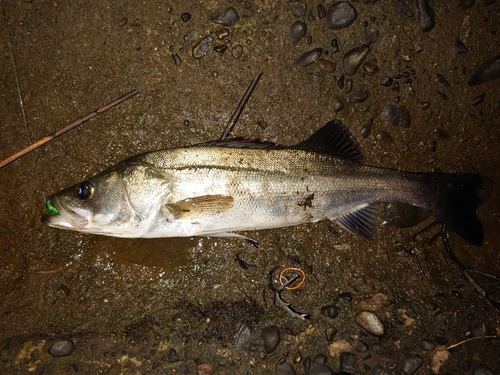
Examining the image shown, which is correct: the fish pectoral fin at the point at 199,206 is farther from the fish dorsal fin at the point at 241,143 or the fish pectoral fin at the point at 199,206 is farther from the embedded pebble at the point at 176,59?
the embedded pebble at the point at 176,59

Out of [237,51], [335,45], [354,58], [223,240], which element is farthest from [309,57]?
[223,240]

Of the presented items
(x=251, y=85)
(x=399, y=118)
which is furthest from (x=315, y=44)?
(x=399, y=118)

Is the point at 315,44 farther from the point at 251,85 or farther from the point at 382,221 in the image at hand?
the point at 382,221

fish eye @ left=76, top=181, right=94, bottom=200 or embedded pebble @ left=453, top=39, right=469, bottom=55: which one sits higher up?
embedded pebble @ left=453, top=39, right=469, bottom=55

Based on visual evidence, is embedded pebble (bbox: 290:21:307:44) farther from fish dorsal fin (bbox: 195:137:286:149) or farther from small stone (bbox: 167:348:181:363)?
small stone (bbox: 167:348:181:363)

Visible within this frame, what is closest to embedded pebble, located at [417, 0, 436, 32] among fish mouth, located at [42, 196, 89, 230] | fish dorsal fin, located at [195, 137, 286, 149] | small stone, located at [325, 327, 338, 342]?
fish dorsal fin, located at [195, 137, 286, 149]

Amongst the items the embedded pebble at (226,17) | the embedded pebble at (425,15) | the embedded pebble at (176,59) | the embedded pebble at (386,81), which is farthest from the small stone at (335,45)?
the embedded pebble at (176,59)

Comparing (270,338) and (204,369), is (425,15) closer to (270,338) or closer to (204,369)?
(270,338)

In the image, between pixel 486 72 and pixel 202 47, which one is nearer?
pixel 202 47
